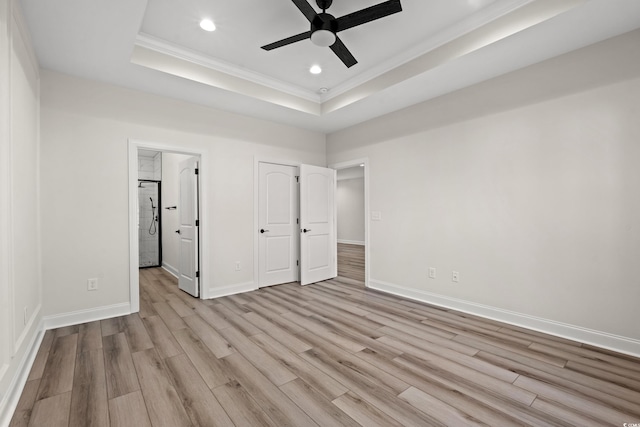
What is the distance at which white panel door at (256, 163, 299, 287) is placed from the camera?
15.1 ft

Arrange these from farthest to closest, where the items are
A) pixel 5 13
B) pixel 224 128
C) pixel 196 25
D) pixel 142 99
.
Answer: pixel 224 128, pixel 142 99, pixel 196 25, pixel 5 13

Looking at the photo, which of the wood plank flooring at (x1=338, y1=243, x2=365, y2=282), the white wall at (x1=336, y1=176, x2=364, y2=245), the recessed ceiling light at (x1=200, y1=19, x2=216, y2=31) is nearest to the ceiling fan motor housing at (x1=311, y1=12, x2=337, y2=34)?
the recessed ceiling light at (x1=200, y1=19, x2=216, y2=31)

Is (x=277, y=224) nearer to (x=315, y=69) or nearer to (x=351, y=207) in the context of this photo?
(x=315, y=69)

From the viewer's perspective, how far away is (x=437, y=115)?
12.3 ft

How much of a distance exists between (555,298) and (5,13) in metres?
4.84

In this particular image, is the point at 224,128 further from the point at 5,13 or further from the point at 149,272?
the point at 149,272

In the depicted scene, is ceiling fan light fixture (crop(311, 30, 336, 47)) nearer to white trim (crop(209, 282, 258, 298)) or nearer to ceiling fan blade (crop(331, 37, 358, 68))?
ceiling fan blade (crop(331, 37, 358, 68))

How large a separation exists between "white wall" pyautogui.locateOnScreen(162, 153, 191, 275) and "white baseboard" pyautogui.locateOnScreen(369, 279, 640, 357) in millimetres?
4252

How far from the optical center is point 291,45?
3.09 m

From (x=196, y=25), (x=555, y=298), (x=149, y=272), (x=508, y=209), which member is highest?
(x=196, y=25)

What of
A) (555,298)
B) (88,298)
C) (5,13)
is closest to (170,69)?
(5,13)

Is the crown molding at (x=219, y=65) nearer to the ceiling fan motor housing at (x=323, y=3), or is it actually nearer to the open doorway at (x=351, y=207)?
the ceiling fan motor housing at (x=323, y=3)

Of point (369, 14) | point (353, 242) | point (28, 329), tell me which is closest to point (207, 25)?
point (369, 14)

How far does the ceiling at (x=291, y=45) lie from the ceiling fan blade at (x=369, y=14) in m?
0.36
